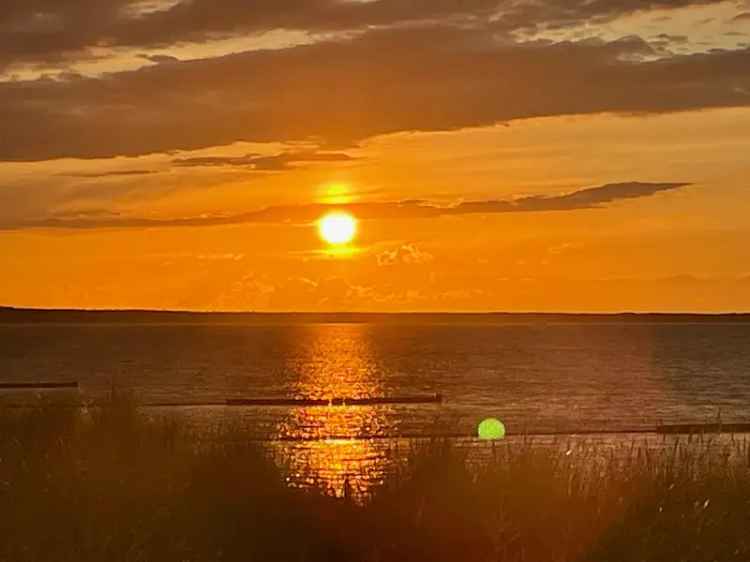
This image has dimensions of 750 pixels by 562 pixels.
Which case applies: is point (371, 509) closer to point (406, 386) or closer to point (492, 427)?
point (492, 427)

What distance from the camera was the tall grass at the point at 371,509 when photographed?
50.3 feet

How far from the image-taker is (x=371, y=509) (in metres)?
17.5

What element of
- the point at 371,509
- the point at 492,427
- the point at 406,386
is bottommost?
the point at 371,509

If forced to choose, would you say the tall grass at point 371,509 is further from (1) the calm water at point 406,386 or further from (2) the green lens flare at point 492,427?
(2) the green lens flare at point 492,427

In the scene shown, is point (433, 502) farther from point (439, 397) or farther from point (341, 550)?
point (439, 397)

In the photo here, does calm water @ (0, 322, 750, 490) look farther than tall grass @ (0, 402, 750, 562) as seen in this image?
Yes

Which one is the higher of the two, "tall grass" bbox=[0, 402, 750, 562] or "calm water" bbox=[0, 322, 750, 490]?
"calm water" bbox=[0, 322, 750, 490]

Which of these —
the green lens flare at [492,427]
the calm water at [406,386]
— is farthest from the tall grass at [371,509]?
the green lens flare at [492,427]

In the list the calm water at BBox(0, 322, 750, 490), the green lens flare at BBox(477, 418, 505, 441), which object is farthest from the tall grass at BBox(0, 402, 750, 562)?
the green lens flare at BBox(477, 418, 505, 441)

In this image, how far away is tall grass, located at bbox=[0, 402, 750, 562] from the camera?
604 inches

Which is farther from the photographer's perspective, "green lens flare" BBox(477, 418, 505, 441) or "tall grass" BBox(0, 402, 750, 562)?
"green lens flare" BBox(477, 418, 505, 441)

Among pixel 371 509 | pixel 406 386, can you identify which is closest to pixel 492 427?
pixel 371 509

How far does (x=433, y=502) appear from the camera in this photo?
17281mm

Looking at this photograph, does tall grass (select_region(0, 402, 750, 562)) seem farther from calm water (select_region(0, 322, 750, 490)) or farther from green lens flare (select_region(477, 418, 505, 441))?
green lens flare (select_region(477, 418, 505, 441))
